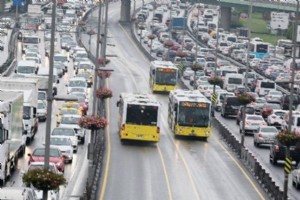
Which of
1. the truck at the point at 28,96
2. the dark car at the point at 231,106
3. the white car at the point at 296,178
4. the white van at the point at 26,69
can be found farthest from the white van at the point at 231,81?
the white car at the point at 296,178

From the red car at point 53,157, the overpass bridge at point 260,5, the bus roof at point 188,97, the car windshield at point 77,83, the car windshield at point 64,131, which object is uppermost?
the overpass bridge at point 260,5

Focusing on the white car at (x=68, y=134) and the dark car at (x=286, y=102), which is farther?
the dark car at (x=286, y=102)

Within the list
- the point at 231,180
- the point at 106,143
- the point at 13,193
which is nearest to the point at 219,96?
the point at 106,143

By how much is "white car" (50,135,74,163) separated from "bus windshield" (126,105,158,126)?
6.93 m

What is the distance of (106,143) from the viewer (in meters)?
63.9

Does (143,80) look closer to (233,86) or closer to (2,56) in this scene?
(233,86)

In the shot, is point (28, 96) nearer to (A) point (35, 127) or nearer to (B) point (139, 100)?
(A) point (35, 127)

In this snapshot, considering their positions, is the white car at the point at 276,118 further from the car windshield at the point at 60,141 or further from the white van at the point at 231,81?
the car windshield at the point at 60,141

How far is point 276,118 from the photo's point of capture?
255 feet

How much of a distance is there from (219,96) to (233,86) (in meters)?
13.5

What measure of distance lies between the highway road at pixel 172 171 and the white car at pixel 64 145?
6.00 ft

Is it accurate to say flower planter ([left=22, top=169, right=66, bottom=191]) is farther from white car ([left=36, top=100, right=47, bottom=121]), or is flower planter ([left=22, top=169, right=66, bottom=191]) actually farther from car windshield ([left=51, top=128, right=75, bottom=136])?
white car ([left=36, top=100, right=47, bottom=121])

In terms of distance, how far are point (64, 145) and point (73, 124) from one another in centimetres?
823

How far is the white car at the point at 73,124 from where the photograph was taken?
207 ft
